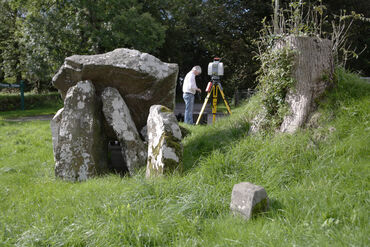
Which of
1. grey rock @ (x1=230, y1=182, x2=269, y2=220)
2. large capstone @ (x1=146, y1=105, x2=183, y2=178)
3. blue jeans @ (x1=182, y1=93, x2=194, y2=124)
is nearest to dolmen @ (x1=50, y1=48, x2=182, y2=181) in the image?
large capstone @ (x1=146, y1=105, x2=183, y2=178)

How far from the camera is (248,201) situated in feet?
8.75

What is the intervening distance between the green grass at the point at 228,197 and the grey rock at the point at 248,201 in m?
0.07

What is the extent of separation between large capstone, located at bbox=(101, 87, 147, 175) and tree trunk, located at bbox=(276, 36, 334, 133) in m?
2.16

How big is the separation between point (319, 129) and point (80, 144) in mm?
3431

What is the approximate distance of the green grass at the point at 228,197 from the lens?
8.03 ft

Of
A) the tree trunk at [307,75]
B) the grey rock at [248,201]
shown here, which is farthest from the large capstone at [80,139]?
the tree trunk at [307,75]

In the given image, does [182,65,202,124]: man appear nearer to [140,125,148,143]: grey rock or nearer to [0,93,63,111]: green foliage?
[140,125,148,143]: grey rock

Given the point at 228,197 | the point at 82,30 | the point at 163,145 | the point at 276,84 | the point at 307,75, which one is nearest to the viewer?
the point at 228,197

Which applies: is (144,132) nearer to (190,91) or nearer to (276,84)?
(276,84)

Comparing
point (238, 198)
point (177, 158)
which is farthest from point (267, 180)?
point (177, 158)

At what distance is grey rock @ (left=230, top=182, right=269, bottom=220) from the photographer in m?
2.65

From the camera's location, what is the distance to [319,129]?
398 cm

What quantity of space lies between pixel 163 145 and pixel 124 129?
1015 millimetres

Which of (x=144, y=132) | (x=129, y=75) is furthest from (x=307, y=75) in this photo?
(x=144, y=132)
